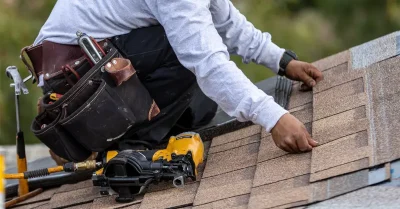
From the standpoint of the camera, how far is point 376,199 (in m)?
2.20

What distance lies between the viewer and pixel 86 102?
2.89 meters

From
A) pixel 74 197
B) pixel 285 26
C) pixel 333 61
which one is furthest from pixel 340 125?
pixel 285 26

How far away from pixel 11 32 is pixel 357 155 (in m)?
5.76

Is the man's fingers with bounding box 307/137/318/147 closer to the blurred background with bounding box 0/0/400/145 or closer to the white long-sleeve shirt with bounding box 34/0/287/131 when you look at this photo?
the white long-sleeve shirt with bounding box 34/0/287/131

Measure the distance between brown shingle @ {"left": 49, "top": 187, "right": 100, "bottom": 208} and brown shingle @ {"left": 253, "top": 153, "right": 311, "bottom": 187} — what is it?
0.71 meters

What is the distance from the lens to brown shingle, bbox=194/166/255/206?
2.58 m

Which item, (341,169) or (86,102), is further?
(86,102)

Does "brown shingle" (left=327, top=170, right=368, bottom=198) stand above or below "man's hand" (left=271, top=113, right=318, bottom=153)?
above

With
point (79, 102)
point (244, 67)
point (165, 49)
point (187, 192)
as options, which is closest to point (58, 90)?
point (79, 102)

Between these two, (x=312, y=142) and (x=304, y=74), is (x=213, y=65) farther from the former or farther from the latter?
(x=304, y=74)

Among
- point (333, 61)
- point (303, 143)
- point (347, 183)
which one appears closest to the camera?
point (347, 183)

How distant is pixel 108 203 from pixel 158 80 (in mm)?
604

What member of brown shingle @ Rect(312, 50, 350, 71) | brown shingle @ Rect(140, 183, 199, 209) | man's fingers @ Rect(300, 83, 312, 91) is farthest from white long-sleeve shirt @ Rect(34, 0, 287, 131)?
brown shingle @ Rect(312, 50, 350, 71)

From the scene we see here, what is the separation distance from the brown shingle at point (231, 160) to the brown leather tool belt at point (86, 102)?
336mm
